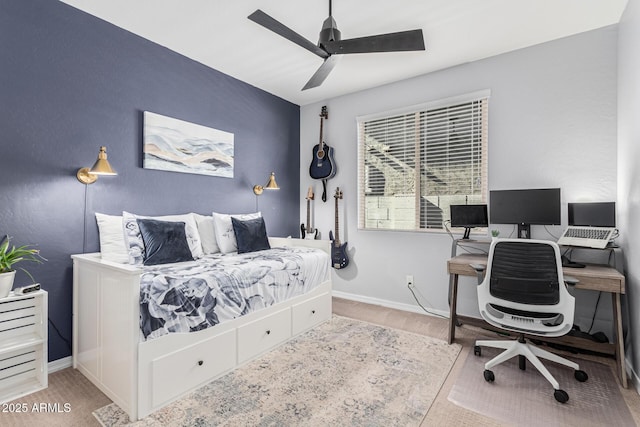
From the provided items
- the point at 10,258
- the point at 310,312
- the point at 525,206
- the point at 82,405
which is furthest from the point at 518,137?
the point at 10,258

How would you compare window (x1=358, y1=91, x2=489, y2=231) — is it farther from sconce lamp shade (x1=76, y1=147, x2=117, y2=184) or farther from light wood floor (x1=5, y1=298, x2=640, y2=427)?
sconce lamp shade (x1=76, y1=147, x2=117, y2=184)

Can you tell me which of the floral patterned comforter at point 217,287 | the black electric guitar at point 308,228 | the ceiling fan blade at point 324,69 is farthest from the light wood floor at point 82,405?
the ceiling fan blade at point 324,69

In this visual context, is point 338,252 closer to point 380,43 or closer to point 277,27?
point 380,43

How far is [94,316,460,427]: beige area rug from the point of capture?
1594 mm

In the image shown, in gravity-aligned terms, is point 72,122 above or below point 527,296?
above

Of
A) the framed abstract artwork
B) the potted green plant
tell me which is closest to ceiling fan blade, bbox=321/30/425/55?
the framed abstract artwork

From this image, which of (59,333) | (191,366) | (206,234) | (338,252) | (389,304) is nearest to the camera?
(191,366)

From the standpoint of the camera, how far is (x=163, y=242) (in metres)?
2.27

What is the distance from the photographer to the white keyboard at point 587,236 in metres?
2.11

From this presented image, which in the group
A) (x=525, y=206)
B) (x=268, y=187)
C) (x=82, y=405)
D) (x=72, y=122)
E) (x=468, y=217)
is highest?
(x=72, y=122)

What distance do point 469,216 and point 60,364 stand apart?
3.46 meters

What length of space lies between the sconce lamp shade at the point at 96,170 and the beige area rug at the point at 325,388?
152cm

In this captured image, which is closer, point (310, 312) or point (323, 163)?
point (310, 312)

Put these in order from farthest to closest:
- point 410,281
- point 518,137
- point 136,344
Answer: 1. point 410,281
2. point 518,137
3. point 136,344
